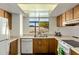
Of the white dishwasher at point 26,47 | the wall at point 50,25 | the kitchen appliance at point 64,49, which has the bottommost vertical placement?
the white dishwasher at point 26,47

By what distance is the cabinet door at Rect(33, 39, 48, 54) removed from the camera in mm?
6770

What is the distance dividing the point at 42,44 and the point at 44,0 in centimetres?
528

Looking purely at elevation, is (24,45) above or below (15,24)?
below

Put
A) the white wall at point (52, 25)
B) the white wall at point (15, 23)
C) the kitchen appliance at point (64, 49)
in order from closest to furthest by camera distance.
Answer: the kitchen appliance at point (64, 49) → the white wall at point (15, 23) → the white wall at point (52, 25)

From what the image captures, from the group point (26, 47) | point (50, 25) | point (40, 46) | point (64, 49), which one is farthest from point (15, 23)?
point (64, 49)

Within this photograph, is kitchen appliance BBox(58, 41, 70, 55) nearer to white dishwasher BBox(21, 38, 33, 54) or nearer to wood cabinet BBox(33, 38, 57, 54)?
wood cabinet BBox(33, 38, 57, 54)

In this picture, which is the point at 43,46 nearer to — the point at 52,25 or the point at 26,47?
the point at 26,47

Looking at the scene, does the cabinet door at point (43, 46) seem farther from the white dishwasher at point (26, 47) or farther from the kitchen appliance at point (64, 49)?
the kitchen appliance at point (64, 49)

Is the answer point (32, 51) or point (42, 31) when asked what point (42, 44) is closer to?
point (32, 51)

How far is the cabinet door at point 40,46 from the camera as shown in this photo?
22.2ft

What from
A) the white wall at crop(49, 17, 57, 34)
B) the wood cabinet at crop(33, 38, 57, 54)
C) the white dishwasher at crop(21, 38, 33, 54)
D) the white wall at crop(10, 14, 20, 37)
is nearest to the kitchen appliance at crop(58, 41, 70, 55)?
the wood cabinet at crop(33, 38, 57, 54)

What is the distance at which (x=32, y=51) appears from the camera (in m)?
6.78

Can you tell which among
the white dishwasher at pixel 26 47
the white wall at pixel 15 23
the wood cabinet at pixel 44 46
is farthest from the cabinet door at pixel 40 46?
the white wall at pixel 15 23
